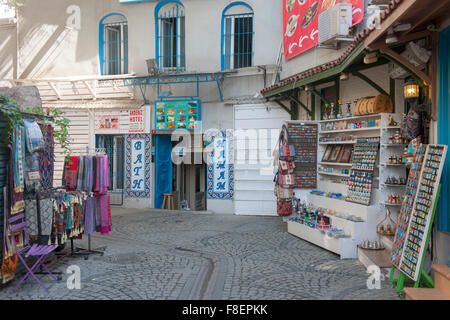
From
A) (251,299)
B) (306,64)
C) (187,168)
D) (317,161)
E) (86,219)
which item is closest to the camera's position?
(251,299)

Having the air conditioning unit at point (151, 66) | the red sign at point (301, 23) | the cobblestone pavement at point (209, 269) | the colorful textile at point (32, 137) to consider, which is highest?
the red sign at point (301, 23)

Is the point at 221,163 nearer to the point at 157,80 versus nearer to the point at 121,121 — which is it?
the point at 157,80

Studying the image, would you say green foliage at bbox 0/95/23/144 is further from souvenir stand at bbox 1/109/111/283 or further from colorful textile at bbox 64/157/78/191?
colorful textile at bbox 64/157/78/191

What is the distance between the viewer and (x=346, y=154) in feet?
28.1

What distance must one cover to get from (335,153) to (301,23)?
3.59 m

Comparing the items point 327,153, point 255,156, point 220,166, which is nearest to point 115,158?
point 220,166

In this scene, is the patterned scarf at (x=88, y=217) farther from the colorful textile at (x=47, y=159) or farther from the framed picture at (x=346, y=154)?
the framed picture at (x=346, y=154)

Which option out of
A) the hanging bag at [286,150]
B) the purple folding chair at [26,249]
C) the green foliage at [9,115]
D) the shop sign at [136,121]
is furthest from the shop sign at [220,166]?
the green foliage at [9,115]

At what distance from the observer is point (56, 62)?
13.8 metres

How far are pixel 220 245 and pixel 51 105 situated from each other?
906 centimetres

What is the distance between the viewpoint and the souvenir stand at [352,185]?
700 centimetres

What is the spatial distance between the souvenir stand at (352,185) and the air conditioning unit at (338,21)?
1.79 m
